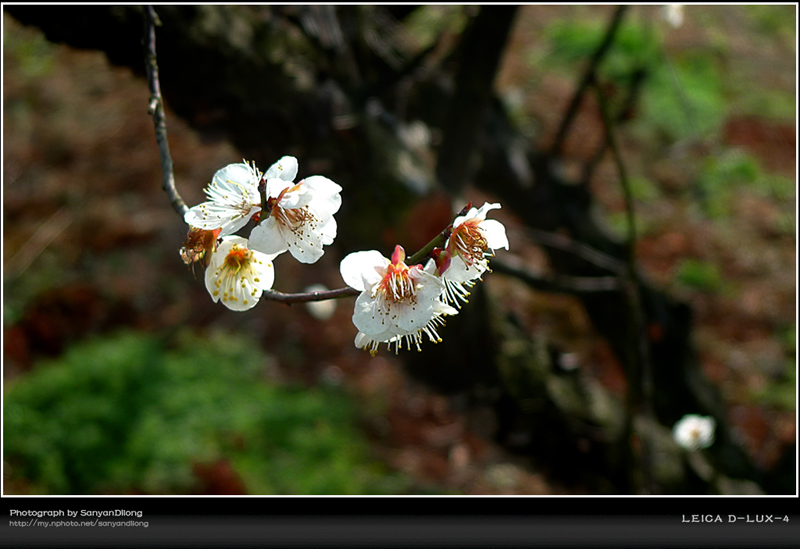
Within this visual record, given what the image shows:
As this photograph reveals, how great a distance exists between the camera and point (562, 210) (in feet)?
7.14

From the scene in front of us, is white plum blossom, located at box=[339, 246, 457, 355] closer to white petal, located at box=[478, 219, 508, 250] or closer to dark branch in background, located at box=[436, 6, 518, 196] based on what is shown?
white petal, located at box=[478, 219, 508, 250]

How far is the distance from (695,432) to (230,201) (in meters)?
1.84

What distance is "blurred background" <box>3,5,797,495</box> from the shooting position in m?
1.59

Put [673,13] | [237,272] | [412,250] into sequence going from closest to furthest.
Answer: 1. [237,272]
2. [412,250]
3. [673,13]

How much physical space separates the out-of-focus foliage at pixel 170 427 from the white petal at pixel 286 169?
1.89 meters

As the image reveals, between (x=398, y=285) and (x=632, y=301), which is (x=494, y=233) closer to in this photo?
(x=398, y=285)

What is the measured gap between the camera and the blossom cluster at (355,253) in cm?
75

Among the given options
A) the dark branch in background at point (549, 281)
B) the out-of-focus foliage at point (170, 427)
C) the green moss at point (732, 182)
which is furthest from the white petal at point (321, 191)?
the green moss at point (732, 182)

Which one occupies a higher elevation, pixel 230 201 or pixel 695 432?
pixel 230 201

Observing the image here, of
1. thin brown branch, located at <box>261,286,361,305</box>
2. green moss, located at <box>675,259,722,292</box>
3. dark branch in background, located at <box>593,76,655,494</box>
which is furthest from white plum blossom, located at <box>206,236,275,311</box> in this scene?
green moss, located at <box>675,259,722,292</box>

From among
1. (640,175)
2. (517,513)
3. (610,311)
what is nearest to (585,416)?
(610,311)

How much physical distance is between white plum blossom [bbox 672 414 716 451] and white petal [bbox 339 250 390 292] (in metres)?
1.61

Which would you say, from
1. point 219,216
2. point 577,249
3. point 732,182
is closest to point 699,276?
point 732,182

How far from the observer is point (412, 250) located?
4.93 ft
